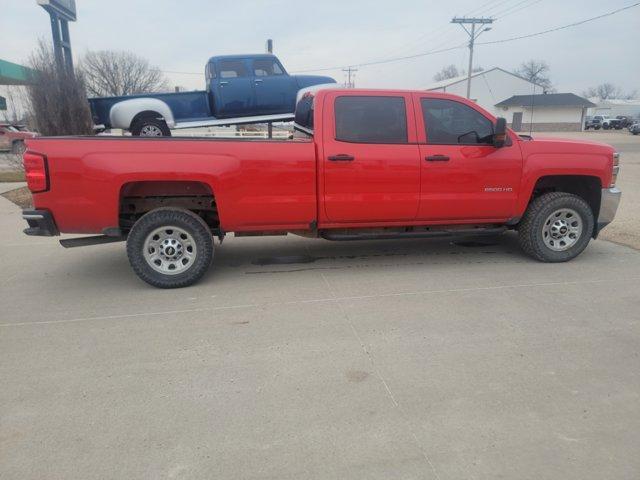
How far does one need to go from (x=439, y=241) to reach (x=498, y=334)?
10.3 ft

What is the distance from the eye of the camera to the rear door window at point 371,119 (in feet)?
17.1

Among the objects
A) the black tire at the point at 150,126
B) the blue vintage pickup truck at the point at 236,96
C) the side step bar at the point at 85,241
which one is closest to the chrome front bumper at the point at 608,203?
the side step bar at the point at 85,241

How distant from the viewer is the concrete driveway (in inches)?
99.4

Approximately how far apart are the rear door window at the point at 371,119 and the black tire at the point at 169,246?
5.80 feet

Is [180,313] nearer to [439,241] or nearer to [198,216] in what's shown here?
[198,216]

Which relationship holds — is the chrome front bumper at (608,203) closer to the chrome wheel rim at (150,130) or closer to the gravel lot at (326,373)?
the gravel lot at (326,373)

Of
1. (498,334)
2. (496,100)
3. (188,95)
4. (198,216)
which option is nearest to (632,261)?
(498,334)

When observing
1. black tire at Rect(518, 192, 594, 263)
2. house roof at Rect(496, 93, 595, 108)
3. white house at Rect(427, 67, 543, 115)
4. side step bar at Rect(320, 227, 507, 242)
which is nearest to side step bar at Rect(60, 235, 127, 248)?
side step bar at Rect(320, 227, 507, 242)

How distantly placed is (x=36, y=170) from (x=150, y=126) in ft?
19.7

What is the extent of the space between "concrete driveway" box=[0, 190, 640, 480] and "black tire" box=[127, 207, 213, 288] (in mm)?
157

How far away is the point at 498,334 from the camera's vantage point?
389cm

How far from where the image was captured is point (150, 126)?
1022cm

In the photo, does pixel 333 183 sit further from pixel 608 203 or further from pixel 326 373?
pixel 608 203

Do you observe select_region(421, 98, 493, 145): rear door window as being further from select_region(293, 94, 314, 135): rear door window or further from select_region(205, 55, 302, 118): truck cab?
select_region(205, 55, 302, 118): truck cab
